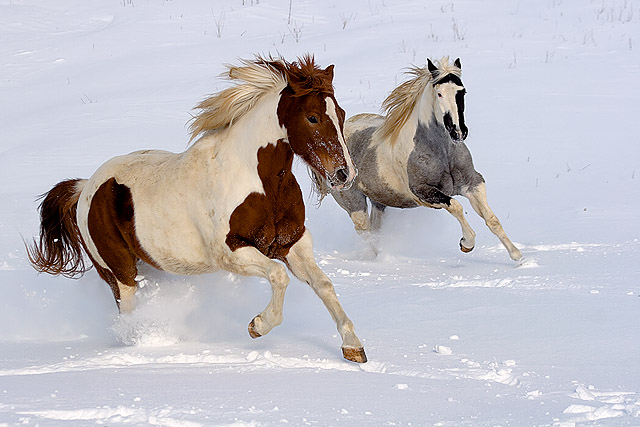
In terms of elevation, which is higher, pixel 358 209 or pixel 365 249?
pixel 358 209

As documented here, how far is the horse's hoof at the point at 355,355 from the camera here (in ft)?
13.8

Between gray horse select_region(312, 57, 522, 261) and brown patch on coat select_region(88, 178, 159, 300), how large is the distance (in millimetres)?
2770

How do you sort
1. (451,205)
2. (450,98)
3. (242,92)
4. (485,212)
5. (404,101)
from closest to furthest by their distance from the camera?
(242,92) < (450,98) < (485,212) < (451,205) < (404,101)

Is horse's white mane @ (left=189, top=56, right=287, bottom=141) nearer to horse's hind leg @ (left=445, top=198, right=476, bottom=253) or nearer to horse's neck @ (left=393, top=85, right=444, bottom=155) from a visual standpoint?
horse's neck @ (left=393, top=85, right=444, bottom=155)

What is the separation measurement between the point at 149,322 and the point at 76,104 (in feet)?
28.9

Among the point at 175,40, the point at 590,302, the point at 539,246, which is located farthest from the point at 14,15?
the point at 590,302

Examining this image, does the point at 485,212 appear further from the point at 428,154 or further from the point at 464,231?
the point at 428,154

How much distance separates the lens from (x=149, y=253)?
513cm

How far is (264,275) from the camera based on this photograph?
4.54 metres

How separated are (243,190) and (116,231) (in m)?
1.15

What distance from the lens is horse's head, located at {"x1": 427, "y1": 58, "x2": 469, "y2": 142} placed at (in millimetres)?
7027

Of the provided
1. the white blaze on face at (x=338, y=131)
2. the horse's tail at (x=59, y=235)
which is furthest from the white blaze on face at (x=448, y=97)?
the horse's tail at (x=59, y=235)

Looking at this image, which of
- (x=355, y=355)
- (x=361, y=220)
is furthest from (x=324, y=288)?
(x=361, y=220)

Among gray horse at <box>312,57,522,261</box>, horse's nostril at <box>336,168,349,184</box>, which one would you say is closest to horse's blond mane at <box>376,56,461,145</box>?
gray horse at <box>312,57,522,261</box>
